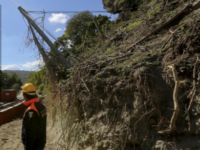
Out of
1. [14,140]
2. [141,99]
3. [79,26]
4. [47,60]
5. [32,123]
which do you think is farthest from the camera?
[79,26]

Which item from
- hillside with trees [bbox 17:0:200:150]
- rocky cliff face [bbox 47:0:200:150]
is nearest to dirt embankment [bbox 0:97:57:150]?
rocky cliff face [bbox 47:0:200:150]

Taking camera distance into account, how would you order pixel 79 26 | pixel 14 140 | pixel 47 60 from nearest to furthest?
pixel 14 140 → pixel 47 60 → pixel 79 26

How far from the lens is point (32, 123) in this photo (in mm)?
2797

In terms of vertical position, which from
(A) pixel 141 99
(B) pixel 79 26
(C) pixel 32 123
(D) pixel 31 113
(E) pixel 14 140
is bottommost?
(E) pixel 14 140

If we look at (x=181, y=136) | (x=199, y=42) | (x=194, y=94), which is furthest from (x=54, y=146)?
(x=199, y=42)

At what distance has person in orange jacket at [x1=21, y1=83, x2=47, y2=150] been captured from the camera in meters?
2.79

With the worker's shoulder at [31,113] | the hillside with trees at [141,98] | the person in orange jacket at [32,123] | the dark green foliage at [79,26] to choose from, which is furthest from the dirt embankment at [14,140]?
the dark green foliage at [79,26]

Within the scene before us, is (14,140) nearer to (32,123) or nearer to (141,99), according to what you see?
(32,123)

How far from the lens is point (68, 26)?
653 inches

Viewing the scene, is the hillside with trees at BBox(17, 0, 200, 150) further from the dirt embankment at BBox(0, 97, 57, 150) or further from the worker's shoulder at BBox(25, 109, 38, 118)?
the worker's shoulder at BBox(25, 109, 38, 118)

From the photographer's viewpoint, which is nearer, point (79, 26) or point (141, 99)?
point (141, 99)

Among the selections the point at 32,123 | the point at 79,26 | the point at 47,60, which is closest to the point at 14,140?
the point at 47,60

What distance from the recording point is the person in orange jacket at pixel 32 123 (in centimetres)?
279

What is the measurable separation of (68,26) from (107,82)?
44.2ft
